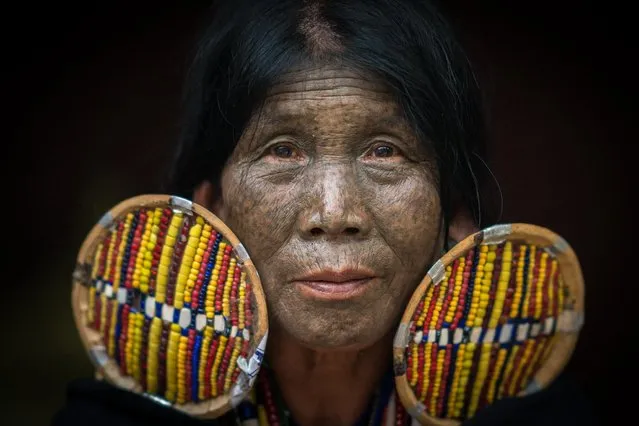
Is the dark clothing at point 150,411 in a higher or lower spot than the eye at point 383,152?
lower

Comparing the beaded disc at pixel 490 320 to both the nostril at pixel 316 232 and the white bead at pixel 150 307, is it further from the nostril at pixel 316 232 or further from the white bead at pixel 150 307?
the white bead at pixel 150 307

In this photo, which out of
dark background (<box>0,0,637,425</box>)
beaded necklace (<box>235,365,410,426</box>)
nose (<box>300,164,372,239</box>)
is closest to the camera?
nose (<box>300,164,372,239</box>)

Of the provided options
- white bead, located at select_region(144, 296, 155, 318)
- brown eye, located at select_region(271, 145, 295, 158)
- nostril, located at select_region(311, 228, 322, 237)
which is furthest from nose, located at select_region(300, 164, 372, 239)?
white bead, located at select_region(144, 296, 155, 318)

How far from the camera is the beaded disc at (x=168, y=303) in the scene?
2.24m

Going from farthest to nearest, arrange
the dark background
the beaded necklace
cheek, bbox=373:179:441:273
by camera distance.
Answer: the dark background
the beaded necklace
cheek, bbox=373:179:441:273

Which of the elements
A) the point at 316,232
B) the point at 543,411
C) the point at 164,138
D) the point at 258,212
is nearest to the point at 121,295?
the point at 258,212

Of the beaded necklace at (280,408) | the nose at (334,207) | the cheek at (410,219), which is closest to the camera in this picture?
the nose at (334,207)

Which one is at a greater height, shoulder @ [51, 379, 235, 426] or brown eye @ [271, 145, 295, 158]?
brown eye @ [271, 145, 295, 158]

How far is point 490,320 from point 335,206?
1.77 ft

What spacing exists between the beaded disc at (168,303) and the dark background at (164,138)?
1235mm

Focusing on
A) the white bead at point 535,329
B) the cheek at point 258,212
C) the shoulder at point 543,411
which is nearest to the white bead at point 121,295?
the cheek at point 258,212

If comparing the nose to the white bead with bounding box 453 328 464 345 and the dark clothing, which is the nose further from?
the dark clothing

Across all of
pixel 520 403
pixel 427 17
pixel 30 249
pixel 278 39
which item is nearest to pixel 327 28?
pixel 278 39

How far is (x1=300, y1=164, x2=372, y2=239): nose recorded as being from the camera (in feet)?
6.99
